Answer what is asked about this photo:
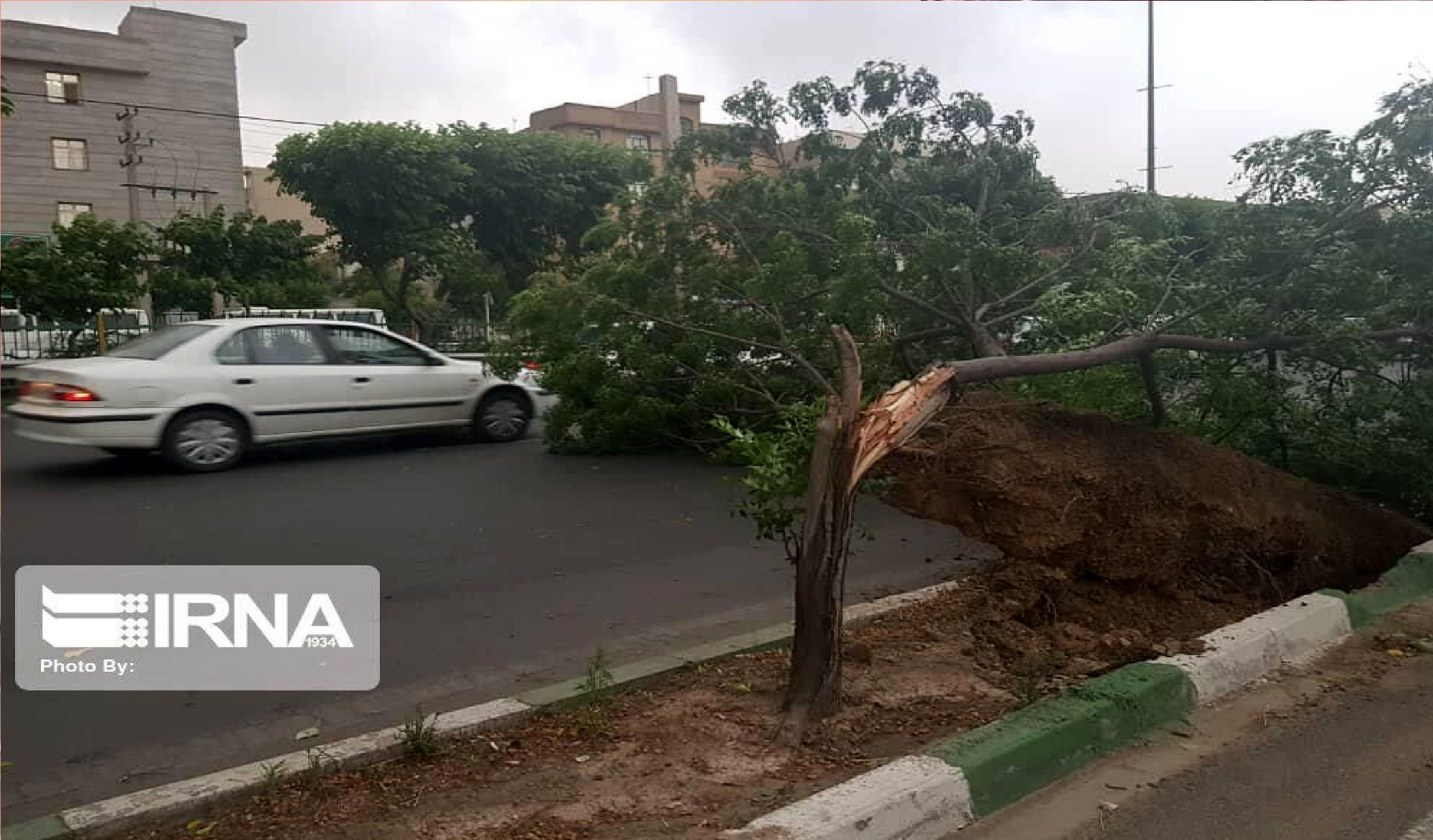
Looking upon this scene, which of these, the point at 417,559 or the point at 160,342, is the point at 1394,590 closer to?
the point at 417,559

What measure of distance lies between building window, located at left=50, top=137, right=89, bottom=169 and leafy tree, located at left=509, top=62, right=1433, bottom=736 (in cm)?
3502

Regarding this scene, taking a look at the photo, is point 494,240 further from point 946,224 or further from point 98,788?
point 98,788

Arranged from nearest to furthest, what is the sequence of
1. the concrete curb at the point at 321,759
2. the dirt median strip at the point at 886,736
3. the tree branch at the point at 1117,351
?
the concrete curb at the point at 321,759 < the dirt median strip at the point at 886,736 < the tree branch at the point at 1117,351

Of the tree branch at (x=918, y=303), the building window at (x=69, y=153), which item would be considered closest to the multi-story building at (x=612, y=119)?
the building window at (x=69, y=153)

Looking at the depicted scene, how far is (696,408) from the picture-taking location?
425 inches

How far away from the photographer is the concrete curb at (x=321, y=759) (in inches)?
133

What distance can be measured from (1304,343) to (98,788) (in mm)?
6751

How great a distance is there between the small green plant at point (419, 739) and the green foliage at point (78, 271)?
2007cm

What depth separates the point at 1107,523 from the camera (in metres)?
5.86

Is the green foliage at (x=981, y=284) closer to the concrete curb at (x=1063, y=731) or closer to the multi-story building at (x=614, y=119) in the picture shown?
the concrete curb at (x=1063, y=731)

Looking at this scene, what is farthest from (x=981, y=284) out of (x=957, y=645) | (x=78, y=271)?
(x=78, y=271)

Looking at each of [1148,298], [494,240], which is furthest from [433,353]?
[494,240]

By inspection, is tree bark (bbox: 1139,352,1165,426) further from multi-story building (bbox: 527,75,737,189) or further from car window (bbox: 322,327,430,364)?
multi-story building (bbox: 527,75,737,189)

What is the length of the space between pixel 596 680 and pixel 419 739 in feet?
2.92
